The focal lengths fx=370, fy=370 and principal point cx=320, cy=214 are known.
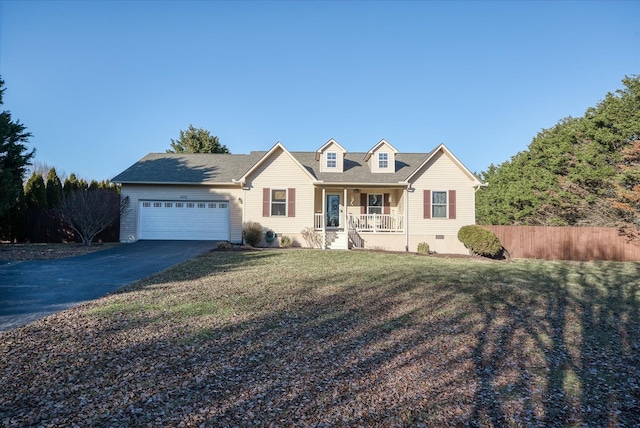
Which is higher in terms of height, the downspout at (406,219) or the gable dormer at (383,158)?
the gable dormer at (383,158)

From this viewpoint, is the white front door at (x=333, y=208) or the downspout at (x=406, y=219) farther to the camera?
the white front door at (x=333, y=208)

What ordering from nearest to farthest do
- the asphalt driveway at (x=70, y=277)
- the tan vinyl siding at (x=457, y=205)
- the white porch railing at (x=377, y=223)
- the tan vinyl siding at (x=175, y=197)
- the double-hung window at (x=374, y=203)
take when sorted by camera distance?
the asphalt driveway at (x=70, y=277), the tan vinyl siding at (x=457, y=205), the white porch railing at (x=377, y=223), the tan vinyl siding at (x=175, y=197), the double-hung window at (x=374, y=203)

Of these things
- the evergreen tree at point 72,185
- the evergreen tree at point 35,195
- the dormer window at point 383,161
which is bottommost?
the evergreen tree at point 35,195

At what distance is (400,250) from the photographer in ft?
61.8

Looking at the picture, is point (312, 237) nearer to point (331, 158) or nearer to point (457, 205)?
point (331, 158)

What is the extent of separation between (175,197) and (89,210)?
3.91 metres

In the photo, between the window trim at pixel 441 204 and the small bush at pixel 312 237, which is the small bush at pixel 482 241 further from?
the small bush at pixel 312 237

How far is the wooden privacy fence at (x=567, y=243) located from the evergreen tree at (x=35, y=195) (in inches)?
986

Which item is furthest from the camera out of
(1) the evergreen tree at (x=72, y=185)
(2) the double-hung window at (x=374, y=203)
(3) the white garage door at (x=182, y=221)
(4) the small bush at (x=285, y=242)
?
(1) the evergreen tree at (x=72, y=185)

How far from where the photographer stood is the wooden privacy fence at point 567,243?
1769 cm

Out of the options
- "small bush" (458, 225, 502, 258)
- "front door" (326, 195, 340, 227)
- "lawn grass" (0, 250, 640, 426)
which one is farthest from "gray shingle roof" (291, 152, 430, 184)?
"lawn grass" (0, 250, 640, 426)

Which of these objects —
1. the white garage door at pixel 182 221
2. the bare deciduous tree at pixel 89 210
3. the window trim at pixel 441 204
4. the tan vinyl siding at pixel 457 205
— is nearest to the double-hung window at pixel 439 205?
the window trim at pixel 441 204

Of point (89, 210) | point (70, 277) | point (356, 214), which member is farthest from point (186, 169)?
point (70, 277)

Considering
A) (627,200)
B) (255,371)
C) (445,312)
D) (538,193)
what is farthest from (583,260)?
(255,371)
